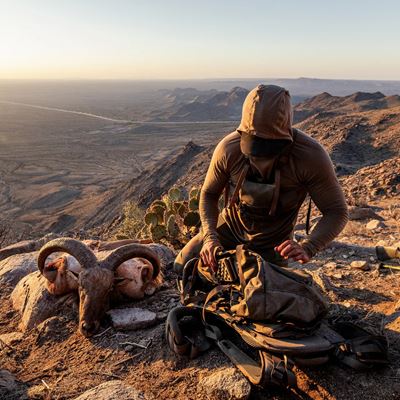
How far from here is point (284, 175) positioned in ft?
10.6

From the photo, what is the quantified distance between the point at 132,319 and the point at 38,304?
1170mm

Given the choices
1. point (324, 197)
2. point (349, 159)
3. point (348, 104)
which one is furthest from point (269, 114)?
point (348, 104)

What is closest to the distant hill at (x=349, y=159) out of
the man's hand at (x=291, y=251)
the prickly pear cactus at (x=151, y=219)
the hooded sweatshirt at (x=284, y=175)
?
the prickly pear cactus at (x=151, y=219)

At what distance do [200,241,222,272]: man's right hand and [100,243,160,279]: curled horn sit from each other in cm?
98

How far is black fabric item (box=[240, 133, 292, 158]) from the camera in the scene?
9.96 feet

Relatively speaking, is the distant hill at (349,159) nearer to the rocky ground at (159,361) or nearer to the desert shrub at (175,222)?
the desert shrub at (175,222)

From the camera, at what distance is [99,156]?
4956 cm

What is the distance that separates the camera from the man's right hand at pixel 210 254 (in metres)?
3.44

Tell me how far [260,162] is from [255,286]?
907 mm

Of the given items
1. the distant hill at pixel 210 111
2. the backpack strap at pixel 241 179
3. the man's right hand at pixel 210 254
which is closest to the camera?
the backpack strap at pixel 241 179

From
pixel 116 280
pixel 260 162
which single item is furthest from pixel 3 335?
pixel 260 162

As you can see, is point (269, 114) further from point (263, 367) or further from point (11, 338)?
point (11, 338)

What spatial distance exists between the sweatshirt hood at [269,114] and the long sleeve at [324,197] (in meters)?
0.28

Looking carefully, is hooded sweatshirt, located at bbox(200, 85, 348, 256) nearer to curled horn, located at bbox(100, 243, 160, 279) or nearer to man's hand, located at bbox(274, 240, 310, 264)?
man's hand, located at bbox(274, 240, 310, 264)
